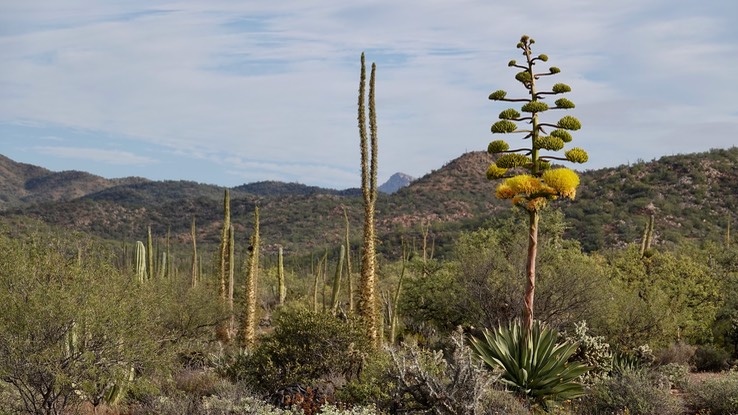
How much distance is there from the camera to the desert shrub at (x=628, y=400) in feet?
38.7

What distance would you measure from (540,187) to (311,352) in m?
6.45

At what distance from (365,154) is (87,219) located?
92773 millimetres

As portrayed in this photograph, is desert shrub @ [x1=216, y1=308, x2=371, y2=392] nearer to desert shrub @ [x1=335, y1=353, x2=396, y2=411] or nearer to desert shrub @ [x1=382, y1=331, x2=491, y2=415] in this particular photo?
desert shrub @ [x1=335, y1=353, x2=396, y2=411]

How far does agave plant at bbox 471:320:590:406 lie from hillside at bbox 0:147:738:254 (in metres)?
16.8

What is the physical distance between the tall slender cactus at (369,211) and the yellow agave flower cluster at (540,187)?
6.24 m

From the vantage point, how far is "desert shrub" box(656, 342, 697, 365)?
19.8 meters

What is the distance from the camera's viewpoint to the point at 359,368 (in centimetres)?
1496

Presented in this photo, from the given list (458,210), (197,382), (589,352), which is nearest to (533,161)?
(589,352)

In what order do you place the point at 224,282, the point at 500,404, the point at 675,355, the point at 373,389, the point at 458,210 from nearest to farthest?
the point at 500,404 → the point at 373,389 → the point at 675,355 → the point at 224,282 → the point at 458,210

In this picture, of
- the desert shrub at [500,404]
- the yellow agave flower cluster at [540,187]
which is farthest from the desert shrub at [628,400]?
the yellow agave flower cluster at [540,187]

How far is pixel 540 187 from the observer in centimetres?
1080

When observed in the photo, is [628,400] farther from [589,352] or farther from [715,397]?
[589,352]

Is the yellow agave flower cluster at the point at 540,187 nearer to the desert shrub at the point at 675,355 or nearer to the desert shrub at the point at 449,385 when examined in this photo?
the desert shrub at the point at 449,385

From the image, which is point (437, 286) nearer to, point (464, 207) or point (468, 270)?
point (468, 270)
